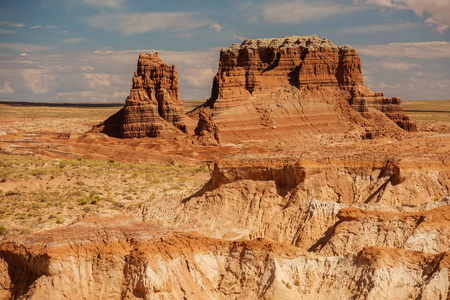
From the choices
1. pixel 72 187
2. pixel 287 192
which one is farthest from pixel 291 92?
pixel 287 192

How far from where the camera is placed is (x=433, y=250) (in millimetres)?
19484

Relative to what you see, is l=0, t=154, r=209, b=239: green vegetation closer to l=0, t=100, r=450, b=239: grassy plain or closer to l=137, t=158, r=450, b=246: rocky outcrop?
l=0, t=100, r=450, b=239: grassy plain

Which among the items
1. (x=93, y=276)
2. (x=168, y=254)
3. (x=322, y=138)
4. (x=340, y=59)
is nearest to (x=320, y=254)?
(x=168, y=254)

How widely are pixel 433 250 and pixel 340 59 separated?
64.7m

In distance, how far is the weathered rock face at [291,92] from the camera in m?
77.9

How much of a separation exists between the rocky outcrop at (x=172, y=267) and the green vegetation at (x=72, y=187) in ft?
25.5

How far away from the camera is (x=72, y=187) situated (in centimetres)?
4256

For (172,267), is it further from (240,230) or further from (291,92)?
(291,92)

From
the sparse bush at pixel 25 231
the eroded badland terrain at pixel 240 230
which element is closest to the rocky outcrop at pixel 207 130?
the eroded badland terrain at pixel 240 230

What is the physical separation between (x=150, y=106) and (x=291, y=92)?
1776 centimetres

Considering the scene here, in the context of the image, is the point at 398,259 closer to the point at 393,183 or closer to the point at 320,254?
the point at 320,254

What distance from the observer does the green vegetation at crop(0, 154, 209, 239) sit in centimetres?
3496

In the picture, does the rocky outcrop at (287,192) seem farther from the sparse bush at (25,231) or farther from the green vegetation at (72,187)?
the sparse bush at (25,231)

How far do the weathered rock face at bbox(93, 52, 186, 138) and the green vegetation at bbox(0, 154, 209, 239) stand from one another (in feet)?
59.7
